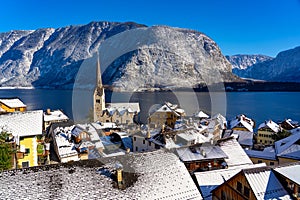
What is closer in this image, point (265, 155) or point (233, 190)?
point (233, 190)

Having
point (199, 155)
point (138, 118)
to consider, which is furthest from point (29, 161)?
point (138, 118)

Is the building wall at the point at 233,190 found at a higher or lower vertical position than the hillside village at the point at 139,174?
lower

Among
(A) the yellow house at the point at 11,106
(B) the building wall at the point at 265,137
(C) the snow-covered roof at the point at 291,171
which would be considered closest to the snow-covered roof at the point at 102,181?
(C) the snow-covered roof at the point at 291,171

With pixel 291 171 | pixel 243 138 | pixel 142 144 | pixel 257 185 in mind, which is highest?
pixel 291 171

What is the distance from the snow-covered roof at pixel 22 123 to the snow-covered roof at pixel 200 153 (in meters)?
13.0

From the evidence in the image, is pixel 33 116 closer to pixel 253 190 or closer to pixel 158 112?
pixel 253 190

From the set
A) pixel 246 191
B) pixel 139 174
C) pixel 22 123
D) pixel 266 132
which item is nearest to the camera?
pixel 139 174

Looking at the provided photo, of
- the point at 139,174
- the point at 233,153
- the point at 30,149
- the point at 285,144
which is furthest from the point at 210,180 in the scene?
the point at 285,144

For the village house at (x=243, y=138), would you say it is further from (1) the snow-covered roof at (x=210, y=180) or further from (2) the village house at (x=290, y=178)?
(2) the village house at (x=290, y=178)

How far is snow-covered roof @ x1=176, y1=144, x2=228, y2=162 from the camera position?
24.4 metres

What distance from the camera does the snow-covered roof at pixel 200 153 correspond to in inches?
959

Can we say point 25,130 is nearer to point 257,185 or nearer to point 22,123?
point 22,123

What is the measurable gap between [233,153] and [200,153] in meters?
3.89

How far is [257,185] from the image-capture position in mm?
16062
